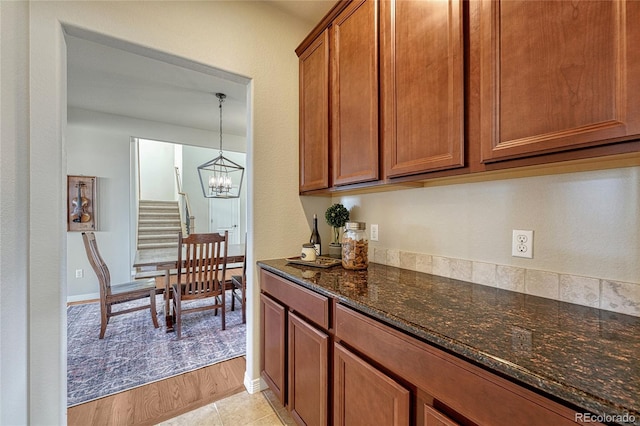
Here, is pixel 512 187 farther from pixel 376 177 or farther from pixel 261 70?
pixel 261 70

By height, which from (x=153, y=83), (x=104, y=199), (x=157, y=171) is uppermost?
(x=153, y=83)

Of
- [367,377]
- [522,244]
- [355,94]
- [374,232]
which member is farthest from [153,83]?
[522,244]

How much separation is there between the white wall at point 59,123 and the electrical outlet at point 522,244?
149cm

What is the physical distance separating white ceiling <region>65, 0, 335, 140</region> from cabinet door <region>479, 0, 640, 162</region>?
153 cm

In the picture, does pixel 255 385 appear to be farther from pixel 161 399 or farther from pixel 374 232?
pixel 374 232

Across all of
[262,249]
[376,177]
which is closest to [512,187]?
[376,177]

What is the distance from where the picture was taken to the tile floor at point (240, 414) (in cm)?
163

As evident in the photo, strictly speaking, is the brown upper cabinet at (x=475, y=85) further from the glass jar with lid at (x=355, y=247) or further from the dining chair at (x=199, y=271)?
the dining chair at (x=199, y=271)

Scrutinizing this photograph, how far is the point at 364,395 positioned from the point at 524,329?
2.03ft

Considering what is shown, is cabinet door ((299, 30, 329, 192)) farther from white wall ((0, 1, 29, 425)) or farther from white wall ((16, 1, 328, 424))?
white wall ((0, 1, 29, 425))

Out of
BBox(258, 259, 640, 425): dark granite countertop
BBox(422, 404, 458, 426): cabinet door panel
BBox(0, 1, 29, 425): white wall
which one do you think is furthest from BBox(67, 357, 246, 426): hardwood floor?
BBox(422, 404, 458, 426): cabinet door panel

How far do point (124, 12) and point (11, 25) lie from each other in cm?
52

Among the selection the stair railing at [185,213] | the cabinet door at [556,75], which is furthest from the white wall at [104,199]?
the cabinet door at [556,75]

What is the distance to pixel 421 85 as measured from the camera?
46.8 inches
